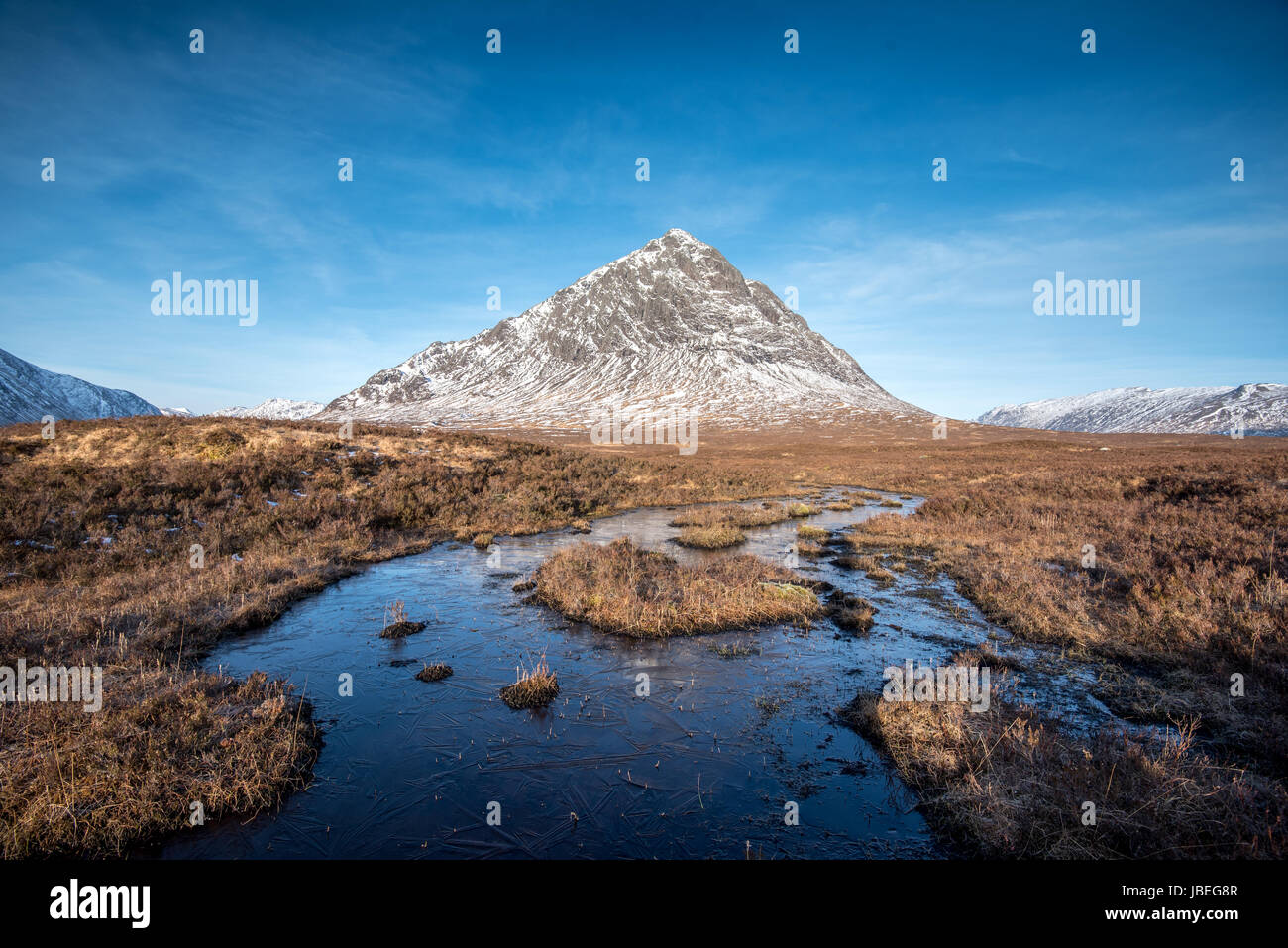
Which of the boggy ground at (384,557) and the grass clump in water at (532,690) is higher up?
the boggy ground at (384,557)

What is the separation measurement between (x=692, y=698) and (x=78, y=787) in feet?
28.2

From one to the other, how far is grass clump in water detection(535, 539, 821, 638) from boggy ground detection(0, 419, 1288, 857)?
5363mm

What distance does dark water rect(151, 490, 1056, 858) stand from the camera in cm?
653

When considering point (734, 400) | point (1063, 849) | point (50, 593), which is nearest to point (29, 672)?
point (50, 593)

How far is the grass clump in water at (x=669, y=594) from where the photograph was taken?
13.8 m

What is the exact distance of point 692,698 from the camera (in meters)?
10.1

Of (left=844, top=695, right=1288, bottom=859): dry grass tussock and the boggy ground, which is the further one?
the boggy ground

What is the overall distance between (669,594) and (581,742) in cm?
676

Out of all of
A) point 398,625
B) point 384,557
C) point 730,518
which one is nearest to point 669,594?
point 398,625

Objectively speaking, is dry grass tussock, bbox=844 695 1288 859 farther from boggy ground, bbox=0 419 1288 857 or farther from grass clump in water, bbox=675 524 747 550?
grass clump in water, bbox=675 524 747 550

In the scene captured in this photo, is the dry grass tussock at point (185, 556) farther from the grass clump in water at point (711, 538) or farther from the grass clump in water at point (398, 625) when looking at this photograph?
the grass clump in water at point (711, 538)

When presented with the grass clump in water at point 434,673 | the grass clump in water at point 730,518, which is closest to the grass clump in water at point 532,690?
the grass clump in water at point 434,673

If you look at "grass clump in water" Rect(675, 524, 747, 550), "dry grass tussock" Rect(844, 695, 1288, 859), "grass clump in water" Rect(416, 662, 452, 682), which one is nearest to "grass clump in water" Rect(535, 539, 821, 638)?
"grass clump in water" Rect(416, 662, 452, 682)

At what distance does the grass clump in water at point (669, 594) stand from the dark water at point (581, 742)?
581 mm
